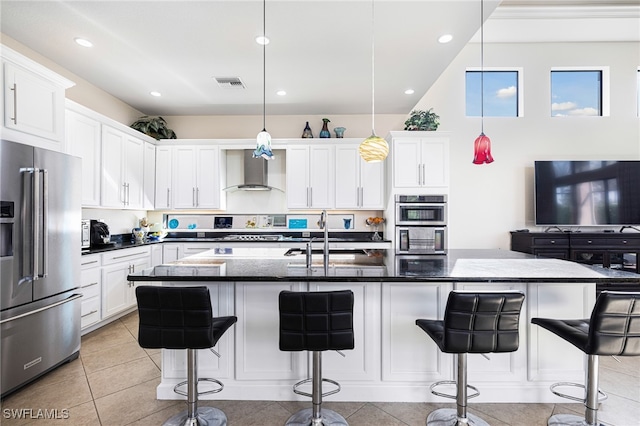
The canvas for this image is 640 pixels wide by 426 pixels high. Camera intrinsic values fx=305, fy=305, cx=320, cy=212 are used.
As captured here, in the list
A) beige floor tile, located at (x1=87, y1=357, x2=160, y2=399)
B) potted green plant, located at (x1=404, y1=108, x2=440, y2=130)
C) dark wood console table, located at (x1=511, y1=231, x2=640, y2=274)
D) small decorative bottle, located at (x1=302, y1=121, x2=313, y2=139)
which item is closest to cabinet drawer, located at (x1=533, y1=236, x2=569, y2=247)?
dark wood console table, located at (x1=511, y1=231, x2=640, y2=274)

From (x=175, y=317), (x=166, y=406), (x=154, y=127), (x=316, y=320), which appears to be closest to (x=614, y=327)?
(x=316, y=320)

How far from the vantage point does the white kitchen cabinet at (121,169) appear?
3.75 meters

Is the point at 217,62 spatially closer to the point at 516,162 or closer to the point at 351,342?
the point at 351,342

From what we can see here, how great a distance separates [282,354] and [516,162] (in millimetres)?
4750

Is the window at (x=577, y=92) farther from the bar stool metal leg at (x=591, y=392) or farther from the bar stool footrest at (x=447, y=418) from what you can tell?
the bar stool footrest at (x=447, y=418)

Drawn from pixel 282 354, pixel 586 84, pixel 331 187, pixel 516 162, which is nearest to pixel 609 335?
pixel 282 354

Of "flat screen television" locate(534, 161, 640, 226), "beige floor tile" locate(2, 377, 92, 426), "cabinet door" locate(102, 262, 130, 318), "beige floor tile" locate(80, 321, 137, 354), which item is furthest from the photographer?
"flat screen television" locate(534, 161, 640, 226)

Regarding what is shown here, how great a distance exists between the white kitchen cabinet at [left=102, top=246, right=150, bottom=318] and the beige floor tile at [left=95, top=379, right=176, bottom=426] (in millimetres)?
1463

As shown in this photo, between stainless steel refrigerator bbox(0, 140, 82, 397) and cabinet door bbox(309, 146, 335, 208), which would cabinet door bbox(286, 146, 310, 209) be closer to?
cabinet door bbox(309, 146, 335, 208)

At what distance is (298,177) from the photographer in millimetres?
4777

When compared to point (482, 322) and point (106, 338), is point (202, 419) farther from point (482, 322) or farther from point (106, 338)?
point (106, 338)

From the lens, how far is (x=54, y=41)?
2.95m

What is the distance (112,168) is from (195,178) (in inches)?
45.9

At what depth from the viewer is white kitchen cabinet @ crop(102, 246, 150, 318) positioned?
3.45 metres
